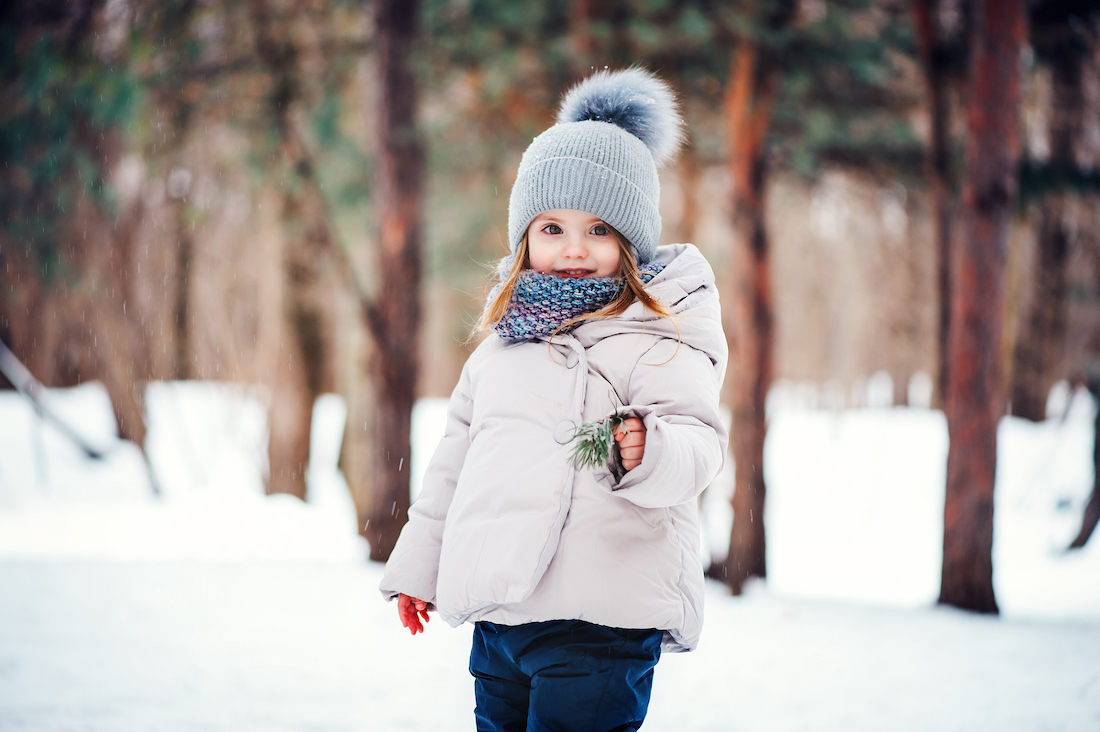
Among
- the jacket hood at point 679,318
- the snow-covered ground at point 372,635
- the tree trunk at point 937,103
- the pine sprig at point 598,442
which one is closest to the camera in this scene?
the pine sprig at point 598,442

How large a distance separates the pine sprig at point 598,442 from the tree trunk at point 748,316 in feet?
A: 16.6

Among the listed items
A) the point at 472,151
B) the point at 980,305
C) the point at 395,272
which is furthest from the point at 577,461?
the point at 472,151

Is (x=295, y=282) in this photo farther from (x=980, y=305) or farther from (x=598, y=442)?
(x=598, y=442)

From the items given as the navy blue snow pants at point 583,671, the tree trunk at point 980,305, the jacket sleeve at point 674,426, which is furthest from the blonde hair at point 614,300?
the tree trunk at point 980,305

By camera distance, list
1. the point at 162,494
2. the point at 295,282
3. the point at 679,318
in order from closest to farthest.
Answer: the point at 679,318
the point at 295,282
the point at 162,494

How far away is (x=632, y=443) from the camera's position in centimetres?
133

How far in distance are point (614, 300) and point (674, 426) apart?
363 millimetres

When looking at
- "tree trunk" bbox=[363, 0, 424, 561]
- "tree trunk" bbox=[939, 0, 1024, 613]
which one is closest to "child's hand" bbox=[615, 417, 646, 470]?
"tree trunk" bbox=[939, 0, 1024, 613]

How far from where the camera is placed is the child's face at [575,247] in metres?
1.74

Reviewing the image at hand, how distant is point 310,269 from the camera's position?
8555 millimetres

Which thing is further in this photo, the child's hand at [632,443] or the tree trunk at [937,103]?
the tree trunk at [937,103]

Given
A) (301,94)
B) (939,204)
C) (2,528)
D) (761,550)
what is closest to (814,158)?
(939,204)

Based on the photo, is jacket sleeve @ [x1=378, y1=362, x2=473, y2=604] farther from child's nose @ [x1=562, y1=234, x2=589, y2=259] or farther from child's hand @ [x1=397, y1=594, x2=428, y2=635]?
child's nose @ [x1=562, y1=234, x2=589, y2=259]

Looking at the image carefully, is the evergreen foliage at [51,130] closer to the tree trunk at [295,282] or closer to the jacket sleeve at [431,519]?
the tree trunk at [295,282]
